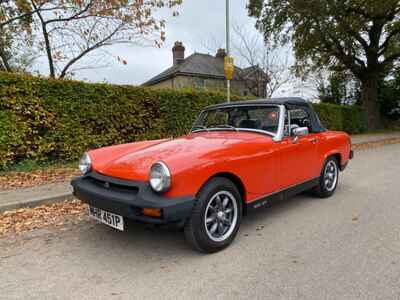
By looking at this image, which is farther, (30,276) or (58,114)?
(58,114)

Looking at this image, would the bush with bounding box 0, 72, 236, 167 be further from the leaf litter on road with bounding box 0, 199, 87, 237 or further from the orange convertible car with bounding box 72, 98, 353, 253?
the orange convertible car with bounding box 72, 98, 353, 253

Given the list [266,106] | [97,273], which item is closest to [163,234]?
[97,273]

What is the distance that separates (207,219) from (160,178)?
2.33 feet

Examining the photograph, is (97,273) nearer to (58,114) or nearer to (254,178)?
(254,178)

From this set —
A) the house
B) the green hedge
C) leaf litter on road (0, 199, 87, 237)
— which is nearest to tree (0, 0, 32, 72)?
the green hedge

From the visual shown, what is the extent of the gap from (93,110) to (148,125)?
1766mm

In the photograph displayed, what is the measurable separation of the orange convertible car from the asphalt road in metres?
0.33

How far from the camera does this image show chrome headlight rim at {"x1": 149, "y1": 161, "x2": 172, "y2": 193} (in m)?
2.49

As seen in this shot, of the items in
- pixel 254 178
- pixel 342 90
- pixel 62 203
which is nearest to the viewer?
pixel 254 178

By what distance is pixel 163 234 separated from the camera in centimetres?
335

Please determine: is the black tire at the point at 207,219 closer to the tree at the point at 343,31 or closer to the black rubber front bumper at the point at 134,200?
the black rubber front bumper at the point at 134,200

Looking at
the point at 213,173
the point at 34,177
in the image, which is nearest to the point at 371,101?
the point at 213,173

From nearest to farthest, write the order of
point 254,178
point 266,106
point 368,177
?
point 254,178, point 266,106, point 368,177

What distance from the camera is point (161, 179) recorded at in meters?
2.50
